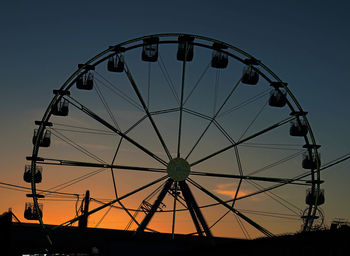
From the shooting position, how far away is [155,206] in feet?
95.9

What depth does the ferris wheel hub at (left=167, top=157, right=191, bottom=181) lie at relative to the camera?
29.8 meters

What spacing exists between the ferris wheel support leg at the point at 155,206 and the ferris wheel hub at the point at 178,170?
0.34m

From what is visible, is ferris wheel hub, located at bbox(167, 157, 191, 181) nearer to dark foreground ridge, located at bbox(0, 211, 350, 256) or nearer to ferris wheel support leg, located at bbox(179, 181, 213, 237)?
ferris wheel support leg, located at bbox(179, 181, 213, 237)

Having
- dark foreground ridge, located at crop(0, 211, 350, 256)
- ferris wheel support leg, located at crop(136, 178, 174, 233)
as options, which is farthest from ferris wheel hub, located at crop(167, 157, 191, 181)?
dark foreground ridge, located at crop(0, 211, 350, 256)

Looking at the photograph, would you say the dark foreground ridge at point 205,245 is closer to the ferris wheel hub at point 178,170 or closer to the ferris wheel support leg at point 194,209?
the ferris wheel support leg at point 194,209

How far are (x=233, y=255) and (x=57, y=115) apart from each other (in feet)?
50.4

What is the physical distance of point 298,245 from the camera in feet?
56.0

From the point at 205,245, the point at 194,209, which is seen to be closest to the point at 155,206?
the point at 194,209

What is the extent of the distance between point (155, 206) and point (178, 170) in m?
2.17

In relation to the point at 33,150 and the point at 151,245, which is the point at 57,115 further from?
the point at 151,245

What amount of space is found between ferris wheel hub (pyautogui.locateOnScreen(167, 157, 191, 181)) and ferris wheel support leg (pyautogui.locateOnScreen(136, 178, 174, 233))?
0.34 meters

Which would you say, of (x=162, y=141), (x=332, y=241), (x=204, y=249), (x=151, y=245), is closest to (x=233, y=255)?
(x=204, y=249)

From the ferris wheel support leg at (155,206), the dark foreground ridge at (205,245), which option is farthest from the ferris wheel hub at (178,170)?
the dark foreground ridge at (205,245)

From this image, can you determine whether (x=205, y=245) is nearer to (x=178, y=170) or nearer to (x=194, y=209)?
(x=194, y=209)
